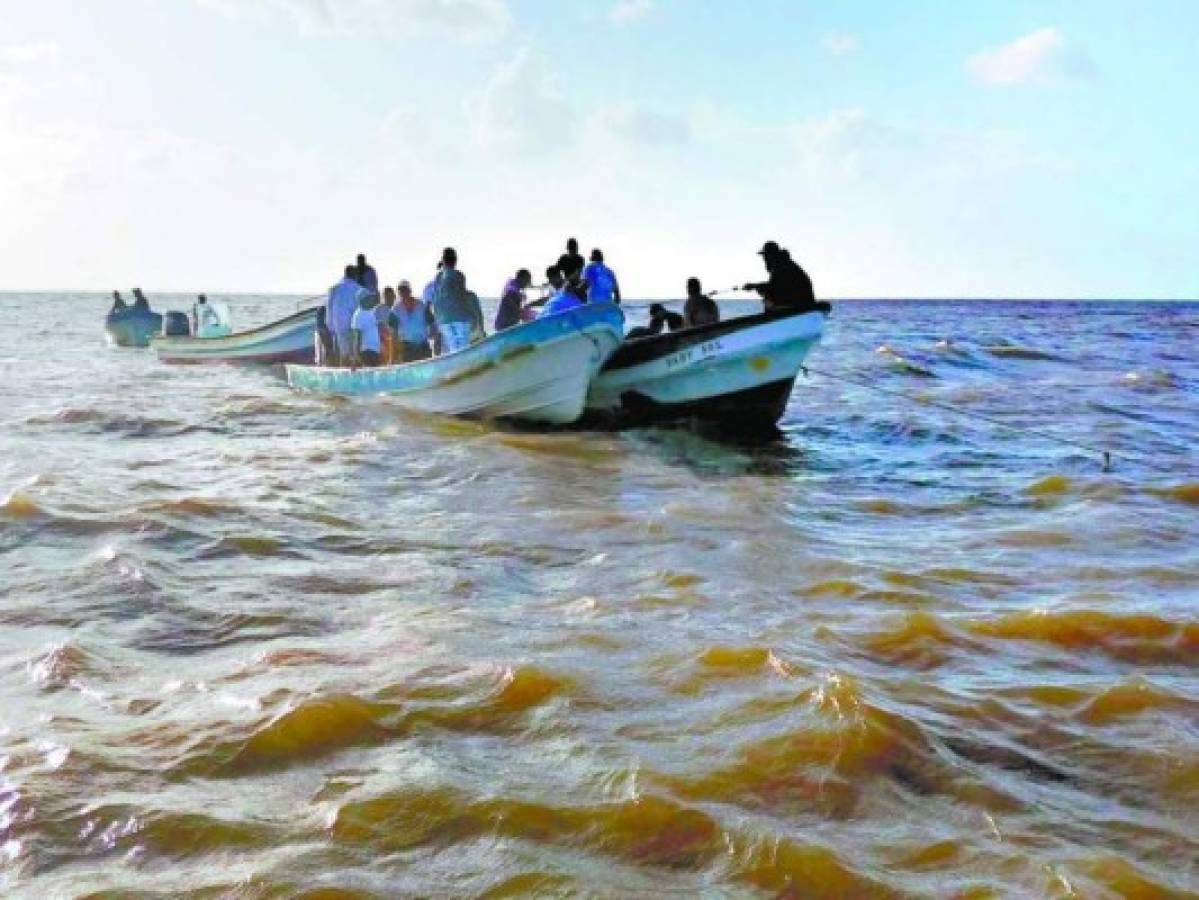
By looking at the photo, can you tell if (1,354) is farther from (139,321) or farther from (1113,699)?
(1113,699)

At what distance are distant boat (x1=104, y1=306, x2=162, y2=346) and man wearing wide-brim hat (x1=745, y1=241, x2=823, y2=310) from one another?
2879 cm

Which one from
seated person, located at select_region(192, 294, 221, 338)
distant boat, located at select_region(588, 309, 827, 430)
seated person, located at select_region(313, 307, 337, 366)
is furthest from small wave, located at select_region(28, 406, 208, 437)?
seated person, located at select_region(192, 294, 221, 338)

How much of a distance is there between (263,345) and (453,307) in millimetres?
11223

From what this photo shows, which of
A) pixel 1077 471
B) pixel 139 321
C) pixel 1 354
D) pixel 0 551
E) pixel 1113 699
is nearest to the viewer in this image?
pixel 1113 699

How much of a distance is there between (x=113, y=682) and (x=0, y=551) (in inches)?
134

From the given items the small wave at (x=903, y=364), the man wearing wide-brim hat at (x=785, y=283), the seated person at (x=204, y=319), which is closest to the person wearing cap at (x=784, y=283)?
the man wearing wide-brim hat at (x=785, y=283)

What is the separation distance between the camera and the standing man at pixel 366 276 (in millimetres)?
19328

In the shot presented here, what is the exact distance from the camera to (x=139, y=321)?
3753 cm

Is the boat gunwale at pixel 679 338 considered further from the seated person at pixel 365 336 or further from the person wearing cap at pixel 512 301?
the seated person at pixel 365 336

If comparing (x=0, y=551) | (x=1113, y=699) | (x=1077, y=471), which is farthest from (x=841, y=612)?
(x=1077, y=471)

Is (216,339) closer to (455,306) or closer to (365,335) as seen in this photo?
(365,335)

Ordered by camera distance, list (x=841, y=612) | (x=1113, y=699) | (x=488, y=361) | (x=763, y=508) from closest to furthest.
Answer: (x=1113, y=699)
(x=841, y=612)
(x=763, y=508)
(x=488, y=361)

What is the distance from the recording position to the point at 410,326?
1842 cm

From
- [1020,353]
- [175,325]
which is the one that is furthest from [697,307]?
[1020,353]
